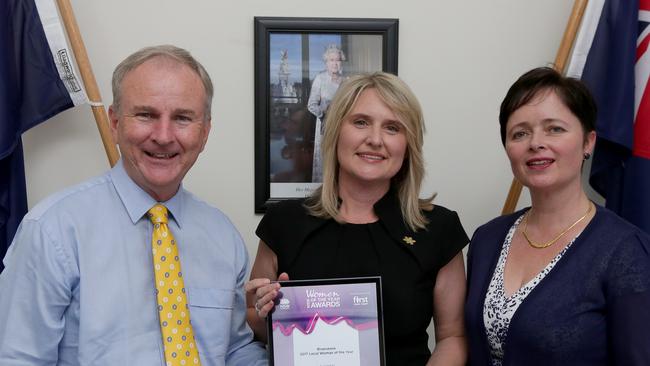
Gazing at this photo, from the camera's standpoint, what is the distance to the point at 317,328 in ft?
5.42

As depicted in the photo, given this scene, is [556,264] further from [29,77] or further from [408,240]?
[29,77]

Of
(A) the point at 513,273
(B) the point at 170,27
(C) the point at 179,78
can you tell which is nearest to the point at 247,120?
(B) the point at 170,27

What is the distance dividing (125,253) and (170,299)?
6.0 inches

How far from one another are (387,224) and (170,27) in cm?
128

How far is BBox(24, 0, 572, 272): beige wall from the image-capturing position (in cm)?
254

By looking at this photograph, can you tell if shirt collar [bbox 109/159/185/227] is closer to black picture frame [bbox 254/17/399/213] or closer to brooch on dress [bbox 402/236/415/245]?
brooch on dress [bbox 402/236/415/245]

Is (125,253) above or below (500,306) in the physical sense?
above

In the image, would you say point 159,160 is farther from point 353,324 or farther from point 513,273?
point 513,273

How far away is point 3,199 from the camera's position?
2.33 m

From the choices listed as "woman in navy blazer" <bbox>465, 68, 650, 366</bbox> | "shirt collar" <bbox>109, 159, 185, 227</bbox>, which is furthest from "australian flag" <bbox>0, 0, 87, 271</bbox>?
"woman in navy blazer" <bbox>465, 68, 650, 366</bbox>

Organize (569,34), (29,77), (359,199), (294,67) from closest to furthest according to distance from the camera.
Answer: (359,199) < (29,77) < (569,34) < (294,67)

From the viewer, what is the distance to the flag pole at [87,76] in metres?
2.32

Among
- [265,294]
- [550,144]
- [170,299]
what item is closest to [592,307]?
[550,144]

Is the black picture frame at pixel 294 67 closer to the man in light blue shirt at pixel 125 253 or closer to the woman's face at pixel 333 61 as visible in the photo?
the woman's face at pixel 333 61
